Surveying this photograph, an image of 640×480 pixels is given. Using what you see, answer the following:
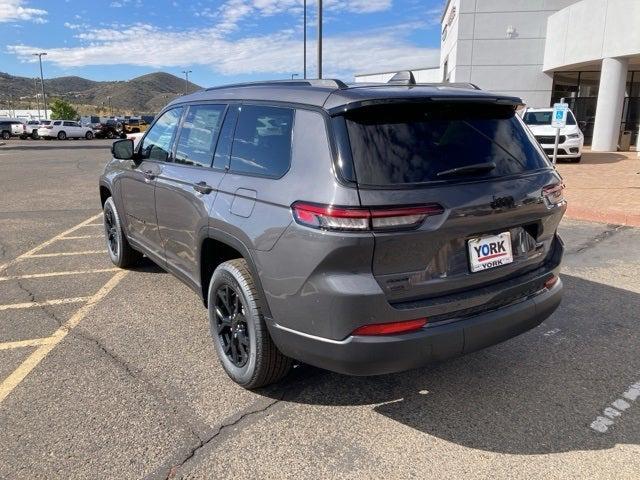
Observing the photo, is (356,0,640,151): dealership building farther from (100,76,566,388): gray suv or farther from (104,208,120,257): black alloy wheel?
(100,76,566,388): gray suv

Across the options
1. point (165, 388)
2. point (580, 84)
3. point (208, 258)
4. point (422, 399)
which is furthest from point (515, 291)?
point (580, 84)

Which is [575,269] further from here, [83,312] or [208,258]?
[83,312]

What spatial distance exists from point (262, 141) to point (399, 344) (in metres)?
1.39

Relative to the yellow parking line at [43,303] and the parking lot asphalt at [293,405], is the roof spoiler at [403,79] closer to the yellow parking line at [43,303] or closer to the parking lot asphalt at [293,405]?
the parking lot asphalt at [293,405]

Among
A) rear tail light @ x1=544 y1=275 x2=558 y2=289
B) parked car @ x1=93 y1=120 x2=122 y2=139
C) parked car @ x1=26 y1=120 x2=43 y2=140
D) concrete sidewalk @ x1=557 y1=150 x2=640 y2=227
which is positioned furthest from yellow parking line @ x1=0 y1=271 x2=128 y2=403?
parked car @ x1=93 y1=120 x2=122 y2=139

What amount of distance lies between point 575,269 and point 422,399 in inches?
135

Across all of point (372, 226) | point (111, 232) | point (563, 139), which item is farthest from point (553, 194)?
point (563, 139)

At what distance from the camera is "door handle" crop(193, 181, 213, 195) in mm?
3324

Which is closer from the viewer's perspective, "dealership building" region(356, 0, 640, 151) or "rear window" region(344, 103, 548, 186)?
"rear window" region(344, 103, 548, 186)

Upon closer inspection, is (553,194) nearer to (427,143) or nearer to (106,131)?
(427,143)

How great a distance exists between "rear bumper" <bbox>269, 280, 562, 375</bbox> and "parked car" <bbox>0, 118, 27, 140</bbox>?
48979mm

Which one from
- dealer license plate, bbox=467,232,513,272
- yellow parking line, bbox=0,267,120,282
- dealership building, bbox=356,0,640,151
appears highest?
dealership building, bbox=356,0,640,151

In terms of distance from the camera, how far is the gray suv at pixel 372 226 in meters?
2.43

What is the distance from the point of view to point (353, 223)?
2375mm
